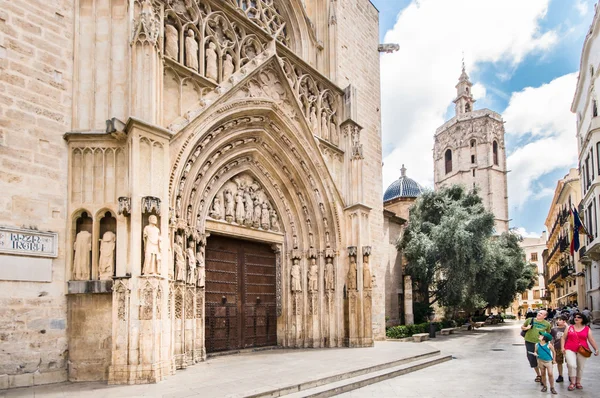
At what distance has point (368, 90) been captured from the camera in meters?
16.9

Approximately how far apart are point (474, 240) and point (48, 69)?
56.4 ft

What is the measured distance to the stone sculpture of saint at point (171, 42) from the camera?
32.7 feet

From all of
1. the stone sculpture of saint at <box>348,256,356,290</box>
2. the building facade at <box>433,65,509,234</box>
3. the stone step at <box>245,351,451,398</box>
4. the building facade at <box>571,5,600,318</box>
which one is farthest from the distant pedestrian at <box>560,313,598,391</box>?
the building facade at <box>433,65,509,234</box>

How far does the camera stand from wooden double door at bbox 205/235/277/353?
11406 millimetres

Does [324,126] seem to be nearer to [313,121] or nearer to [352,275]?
[313,121]

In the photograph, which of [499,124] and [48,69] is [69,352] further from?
[499,124]

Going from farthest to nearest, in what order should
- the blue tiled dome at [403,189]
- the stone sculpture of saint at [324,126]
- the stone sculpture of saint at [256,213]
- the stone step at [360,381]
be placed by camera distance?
1. the blue tiled dome at [403,189]
2. the stone sculpture of saint at [324,126]
3. the stone sculpture of saint at [256,213]
4. the stone step at [360,381]

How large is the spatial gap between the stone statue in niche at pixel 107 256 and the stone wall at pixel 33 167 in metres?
0.59

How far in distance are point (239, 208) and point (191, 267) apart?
248 cm

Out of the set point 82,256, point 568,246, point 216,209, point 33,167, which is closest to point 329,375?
point 82,256

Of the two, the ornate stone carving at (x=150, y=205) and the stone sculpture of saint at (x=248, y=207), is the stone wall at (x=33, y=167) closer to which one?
the ornate stone carving at (x=150, y=205)

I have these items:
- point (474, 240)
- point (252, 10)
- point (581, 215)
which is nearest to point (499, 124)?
point (581, 215)

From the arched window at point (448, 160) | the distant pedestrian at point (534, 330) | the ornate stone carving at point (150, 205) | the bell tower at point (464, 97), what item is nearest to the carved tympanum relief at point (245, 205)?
the ornate stone carving at point (150, 205)

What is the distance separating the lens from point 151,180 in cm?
828
